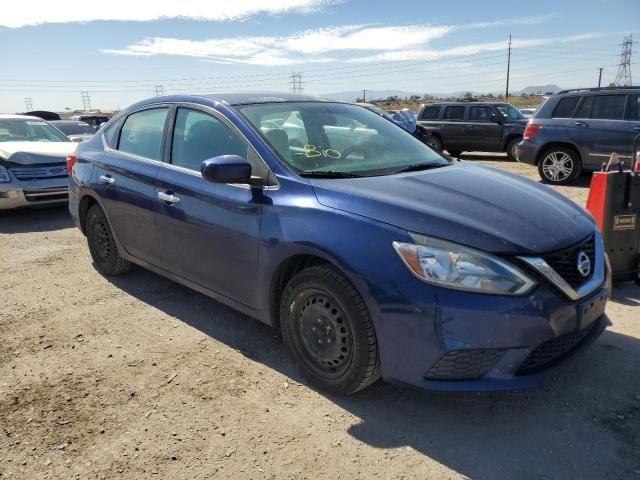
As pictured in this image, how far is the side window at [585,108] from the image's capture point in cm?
946

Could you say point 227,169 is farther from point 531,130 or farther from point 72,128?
point 72,128

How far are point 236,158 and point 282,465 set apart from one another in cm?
165

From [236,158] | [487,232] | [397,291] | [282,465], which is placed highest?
[236,158]

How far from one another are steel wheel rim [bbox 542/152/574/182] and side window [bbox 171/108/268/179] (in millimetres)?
8143

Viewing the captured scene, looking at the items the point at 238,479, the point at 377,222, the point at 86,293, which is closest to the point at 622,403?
the point at 377,222

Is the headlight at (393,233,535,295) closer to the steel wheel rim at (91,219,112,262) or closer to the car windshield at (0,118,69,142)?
the steel wheel rim at (91,219,112,262)

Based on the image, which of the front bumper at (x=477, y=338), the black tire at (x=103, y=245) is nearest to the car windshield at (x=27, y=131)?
the black tire at (x=103, y=245)

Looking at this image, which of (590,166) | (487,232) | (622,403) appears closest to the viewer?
(487,232)

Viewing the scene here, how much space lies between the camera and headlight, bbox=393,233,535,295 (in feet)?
7.57

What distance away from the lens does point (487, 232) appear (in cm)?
242

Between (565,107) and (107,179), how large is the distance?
8624 mm

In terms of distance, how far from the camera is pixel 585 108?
9516mm

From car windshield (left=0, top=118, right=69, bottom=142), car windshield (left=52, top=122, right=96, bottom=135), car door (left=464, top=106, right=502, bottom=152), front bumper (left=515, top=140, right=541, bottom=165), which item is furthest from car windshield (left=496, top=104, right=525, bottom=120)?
car windshield (left=52, top=122, right=96, bottom=135)

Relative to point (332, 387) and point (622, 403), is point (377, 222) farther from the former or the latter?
point (622, 403)
